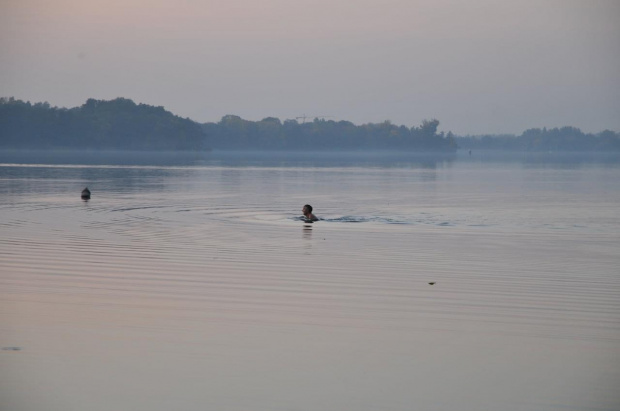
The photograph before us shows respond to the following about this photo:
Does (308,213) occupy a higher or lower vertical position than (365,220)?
higher

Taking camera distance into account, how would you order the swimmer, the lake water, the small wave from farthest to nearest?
the small wave → the swimmer → the lake water

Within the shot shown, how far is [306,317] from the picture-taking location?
45.1 ft

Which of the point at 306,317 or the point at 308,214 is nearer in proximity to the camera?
the point at 306,317

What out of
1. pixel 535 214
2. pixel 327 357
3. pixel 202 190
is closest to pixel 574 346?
pixel 327 357

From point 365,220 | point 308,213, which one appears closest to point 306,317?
point 308,213

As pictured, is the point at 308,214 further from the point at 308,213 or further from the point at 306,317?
the point at 306,317

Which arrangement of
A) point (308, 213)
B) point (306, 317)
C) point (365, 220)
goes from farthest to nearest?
point (365, 220), point (308, 213), point (306, 317)

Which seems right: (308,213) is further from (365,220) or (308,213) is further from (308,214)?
(365,220)

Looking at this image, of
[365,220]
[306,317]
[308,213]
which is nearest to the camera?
[306,317]

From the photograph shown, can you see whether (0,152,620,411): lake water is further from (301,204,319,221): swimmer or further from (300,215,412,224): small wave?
(300,215,412,224): small wave

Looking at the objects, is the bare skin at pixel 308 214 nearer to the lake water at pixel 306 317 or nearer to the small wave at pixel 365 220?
the small wave at pixel 365 220

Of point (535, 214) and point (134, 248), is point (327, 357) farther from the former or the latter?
point (535, 214)

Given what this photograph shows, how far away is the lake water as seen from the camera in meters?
10.1

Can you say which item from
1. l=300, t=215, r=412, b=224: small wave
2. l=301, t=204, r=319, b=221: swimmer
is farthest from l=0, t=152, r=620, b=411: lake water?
l=300, t=215, r=412, b=224: small wave
